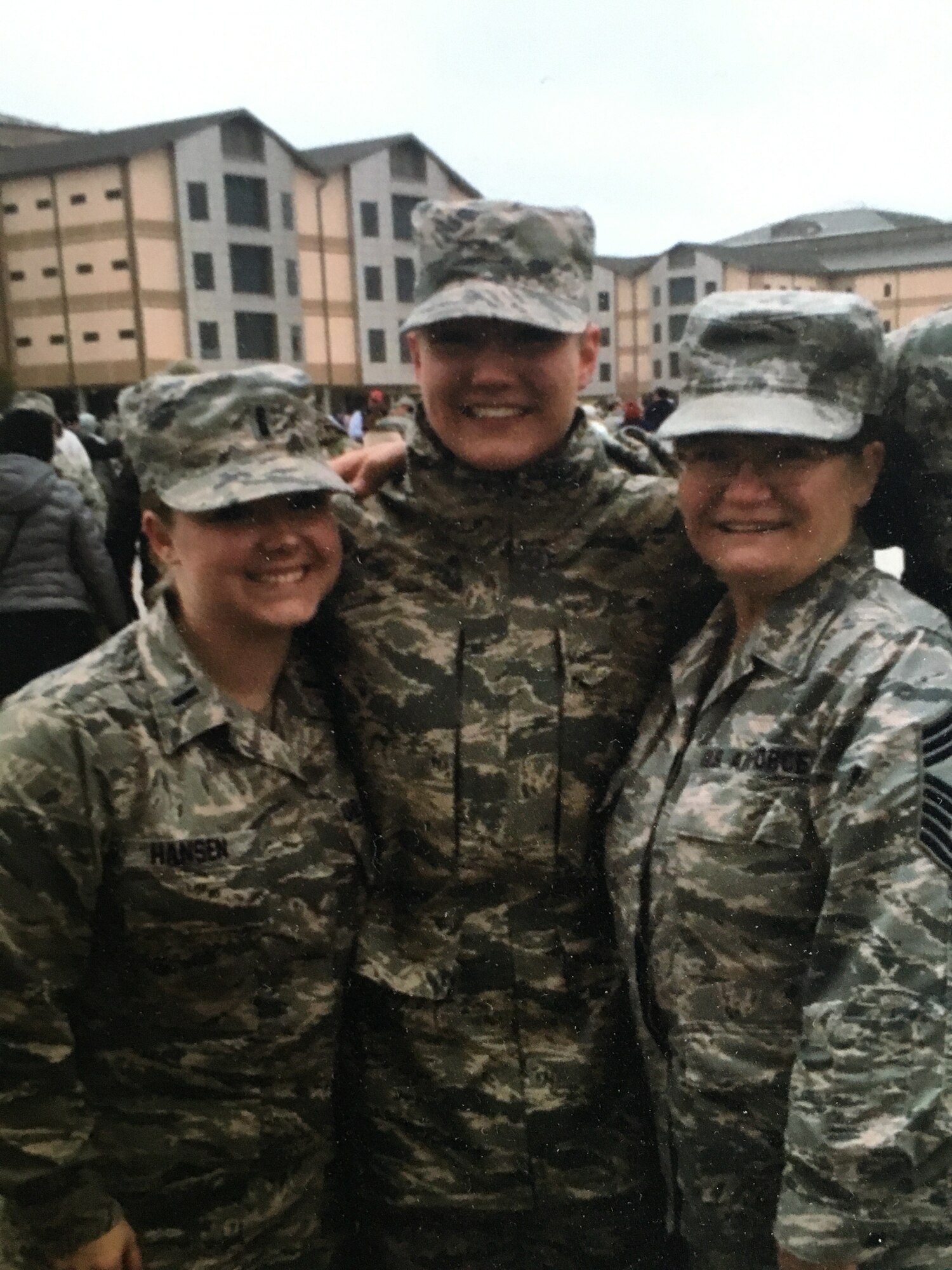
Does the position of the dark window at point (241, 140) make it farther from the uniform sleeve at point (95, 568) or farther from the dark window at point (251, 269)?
the uniform sleeve at point (95, 568)

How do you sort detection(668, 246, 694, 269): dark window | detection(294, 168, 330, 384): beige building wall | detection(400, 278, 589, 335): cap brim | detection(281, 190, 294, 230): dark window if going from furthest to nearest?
detection(668, 246, 694, 269): dark window
detection(294, 168, 330, 384): beige building wall
detection(281, 190, 294, 230): dark window
detection(400, 278, 589, 335): cap brim

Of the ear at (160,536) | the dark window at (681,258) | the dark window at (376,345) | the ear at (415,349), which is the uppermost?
the dark window at (681,258)

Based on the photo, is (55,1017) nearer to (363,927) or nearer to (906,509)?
(363,927)

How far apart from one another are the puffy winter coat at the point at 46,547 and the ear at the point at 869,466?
376 centimetres

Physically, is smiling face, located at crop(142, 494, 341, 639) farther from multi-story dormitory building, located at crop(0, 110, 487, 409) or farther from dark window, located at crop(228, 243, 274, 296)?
dark window, located at crop(228, 243, 274, 296)

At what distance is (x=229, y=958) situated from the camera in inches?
69.7

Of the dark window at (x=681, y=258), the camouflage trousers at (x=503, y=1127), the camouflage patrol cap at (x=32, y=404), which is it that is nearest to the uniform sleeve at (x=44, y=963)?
the camouflage trousers at (x=503, y=1127)

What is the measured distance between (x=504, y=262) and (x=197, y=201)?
17.7 metres

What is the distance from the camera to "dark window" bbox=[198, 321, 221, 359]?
60.0 ft

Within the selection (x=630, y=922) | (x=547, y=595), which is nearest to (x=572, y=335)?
(x=547, y=595)

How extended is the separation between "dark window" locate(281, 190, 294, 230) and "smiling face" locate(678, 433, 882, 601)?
18.9 metres

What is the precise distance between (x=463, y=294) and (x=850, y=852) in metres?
1.21

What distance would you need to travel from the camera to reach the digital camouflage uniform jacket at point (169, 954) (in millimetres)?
1610

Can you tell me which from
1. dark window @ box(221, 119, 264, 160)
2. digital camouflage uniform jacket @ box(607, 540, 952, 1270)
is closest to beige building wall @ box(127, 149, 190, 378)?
dark window @ box(221, 119, 264, 160)
